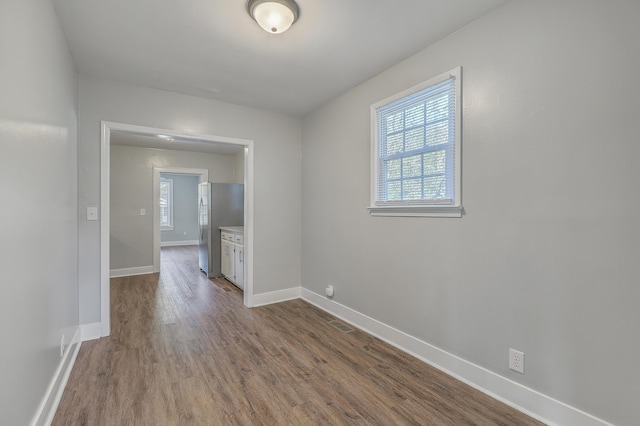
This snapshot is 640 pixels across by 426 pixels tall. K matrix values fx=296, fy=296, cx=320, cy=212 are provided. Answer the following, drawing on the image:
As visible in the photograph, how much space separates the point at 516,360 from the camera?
181 centimetres

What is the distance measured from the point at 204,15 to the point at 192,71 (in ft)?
2.88

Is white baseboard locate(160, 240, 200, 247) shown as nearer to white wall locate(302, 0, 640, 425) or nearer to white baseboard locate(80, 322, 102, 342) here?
white baseboard locate(80, 322, 102, 342)

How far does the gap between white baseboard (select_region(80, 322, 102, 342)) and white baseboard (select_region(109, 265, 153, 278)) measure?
3.00 metres

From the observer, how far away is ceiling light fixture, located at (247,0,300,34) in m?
1.77

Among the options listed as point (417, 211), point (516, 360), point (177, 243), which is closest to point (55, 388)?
point (417, 211)

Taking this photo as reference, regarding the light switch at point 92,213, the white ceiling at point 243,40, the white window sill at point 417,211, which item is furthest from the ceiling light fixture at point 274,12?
the light switch at point 92,213

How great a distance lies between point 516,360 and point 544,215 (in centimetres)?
90

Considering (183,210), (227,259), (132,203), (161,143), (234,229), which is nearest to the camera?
(234,229)

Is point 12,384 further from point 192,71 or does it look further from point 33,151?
point 192,71

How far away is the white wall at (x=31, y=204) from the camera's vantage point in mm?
1169

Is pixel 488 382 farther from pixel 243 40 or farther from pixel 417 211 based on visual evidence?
pixel 243 40

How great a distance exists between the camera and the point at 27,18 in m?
1.40

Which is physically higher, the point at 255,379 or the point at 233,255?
the point at 233,255

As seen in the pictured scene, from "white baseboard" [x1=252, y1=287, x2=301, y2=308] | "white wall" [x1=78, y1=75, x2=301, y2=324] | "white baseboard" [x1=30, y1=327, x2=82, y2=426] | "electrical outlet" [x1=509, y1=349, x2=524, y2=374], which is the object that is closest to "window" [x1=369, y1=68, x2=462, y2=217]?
"electrical outlet" [x1=509, y1=349, x2=524, y2=374]
